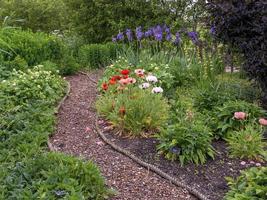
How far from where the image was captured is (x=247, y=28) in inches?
Result: 217

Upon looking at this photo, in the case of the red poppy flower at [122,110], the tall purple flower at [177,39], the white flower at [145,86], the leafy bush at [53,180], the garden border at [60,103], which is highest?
the tall purple flower at [177,39]

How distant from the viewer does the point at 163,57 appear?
304 inches

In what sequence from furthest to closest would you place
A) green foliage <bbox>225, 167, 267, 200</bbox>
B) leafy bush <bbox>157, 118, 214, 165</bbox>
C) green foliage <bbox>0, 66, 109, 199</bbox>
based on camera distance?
leafy bush <bbox>157, 118, 214, 165</bbox>
green foliage <bbox>0, 66, 109, 199</bbox>
green foliage <bbox>225, 167, 267, 200</bbox>

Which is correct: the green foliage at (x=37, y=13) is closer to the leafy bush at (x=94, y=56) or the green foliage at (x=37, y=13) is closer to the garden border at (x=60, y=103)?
the leafy bush at (x=94, y=56)

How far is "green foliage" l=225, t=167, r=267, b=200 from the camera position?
3113 mm

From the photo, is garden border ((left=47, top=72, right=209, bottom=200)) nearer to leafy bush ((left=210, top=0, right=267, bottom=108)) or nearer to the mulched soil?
the mulched soil

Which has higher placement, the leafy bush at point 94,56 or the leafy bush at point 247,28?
the leafy bush at point 247,28

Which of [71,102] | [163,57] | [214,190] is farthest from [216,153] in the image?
[163,57]

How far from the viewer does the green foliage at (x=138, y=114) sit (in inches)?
185

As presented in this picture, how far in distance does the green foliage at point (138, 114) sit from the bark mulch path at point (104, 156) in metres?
0.36

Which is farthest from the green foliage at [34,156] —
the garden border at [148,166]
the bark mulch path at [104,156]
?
the garden border at [148,166]

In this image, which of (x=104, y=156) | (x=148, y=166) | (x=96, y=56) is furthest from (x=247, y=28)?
(x=96, y=56)

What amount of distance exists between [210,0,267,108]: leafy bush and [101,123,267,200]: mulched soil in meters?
1.42

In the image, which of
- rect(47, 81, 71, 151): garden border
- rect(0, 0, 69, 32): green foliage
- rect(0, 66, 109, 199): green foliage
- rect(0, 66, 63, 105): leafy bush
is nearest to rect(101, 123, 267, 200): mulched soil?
rect(47, 81, 71, 151): garden border
